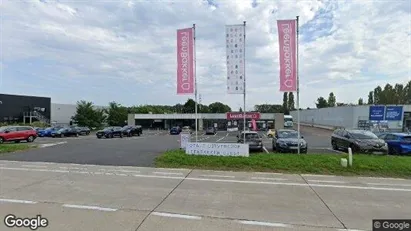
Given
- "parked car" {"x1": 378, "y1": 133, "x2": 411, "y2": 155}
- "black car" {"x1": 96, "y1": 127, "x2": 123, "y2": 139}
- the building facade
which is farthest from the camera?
the building facade

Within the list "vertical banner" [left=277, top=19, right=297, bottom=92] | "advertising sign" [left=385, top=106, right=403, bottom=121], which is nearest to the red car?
"vertical banner" [left=277, top=19, right=297, bottom=92]

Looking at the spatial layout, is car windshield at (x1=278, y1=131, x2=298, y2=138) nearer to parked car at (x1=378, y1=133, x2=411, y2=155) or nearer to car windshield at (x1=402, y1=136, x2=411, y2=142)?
parked car at (x1=378, y1=133, x2=411, y2=155)

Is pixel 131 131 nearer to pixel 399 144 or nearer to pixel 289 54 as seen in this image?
pixel 289 54

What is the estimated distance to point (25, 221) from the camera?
18.9 feet

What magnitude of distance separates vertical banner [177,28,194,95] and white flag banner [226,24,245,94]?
203cm

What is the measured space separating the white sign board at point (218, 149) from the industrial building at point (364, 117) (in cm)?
2522

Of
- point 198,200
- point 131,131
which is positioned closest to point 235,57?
point 198,200

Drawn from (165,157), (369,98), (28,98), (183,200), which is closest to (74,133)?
(28,98)

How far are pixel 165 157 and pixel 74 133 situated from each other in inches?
1382

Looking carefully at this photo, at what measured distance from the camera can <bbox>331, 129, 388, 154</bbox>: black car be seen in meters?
16.5

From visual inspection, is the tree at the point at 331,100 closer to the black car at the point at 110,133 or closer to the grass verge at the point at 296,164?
the black car at the point at 110,133

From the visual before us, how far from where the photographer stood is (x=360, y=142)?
1711 centimetres

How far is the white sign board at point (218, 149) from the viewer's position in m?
14.4

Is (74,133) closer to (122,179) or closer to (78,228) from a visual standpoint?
(122,179)
